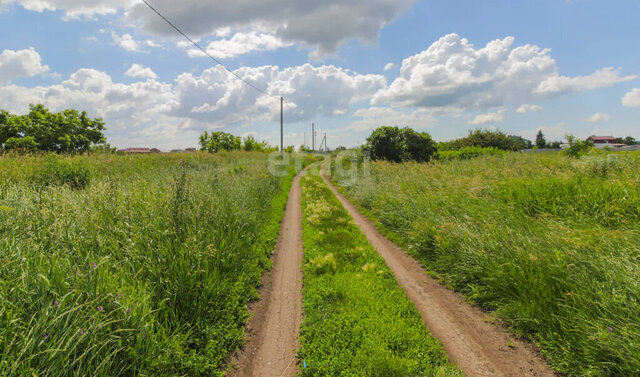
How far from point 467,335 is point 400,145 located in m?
22.5

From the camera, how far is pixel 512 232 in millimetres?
5441

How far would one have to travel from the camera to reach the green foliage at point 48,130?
31859 mm

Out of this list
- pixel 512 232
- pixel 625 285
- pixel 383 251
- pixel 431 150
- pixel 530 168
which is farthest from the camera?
pixel 431 150

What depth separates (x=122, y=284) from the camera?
3102 mm

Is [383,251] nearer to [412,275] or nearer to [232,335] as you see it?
[412,275]

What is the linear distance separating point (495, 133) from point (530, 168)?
34421 millimetres

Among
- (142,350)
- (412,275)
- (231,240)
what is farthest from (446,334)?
(231,240)

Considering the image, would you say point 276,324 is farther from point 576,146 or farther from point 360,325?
point 576,146

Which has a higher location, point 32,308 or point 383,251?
point 32,308

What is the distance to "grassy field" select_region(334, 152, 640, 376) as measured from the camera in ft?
10.3

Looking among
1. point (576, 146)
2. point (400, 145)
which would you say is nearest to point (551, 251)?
point (576, 146)

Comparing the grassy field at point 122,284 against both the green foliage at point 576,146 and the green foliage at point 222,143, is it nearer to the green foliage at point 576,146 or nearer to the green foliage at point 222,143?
the green foliage at point 576,146

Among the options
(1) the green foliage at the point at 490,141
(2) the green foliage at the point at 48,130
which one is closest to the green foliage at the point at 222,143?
(2) the green foliage at the point at 48,130

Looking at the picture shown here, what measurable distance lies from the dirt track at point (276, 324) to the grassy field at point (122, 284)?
238mm
